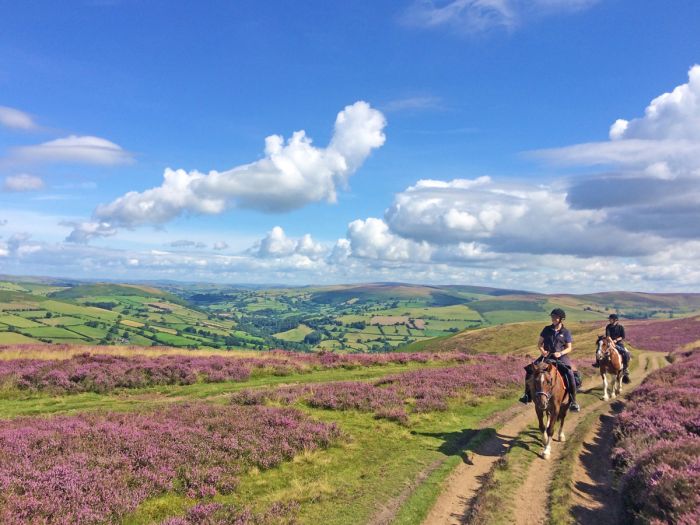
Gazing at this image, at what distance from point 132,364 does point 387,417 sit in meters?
20.0

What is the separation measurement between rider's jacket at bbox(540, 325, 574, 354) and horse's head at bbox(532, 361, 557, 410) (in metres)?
1.87

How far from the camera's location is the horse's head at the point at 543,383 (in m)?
14.2

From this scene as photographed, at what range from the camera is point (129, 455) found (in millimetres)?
12312

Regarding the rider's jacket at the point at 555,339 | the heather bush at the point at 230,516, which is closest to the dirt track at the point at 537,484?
the heather bush at the point at 230,516

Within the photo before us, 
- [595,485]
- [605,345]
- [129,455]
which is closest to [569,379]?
[595,485]

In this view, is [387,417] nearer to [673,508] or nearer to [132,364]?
[673,508]

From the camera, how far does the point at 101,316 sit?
163 meters

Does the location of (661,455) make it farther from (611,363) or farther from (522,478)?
(611,363)

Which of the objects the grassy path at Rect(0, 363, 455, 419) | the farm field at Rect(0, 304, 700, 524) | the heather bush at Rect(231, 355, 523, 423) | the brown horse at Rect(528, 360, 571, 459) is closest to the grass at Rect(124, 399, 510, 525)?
the farm field at Rect(0, 304, 700, 524)

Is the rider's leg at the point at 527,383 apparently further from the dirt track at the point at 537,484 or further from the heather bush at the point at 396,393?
the heather bush at the point at 396,393

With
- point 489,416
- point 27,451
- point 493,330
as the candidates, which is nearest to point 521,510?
point 489,416

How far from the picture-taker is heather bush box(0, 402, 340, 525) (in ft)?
31.5

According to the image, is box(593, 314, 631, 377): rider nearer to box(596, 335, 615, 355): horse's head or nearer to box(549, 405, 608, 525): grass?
box(596, 335, 615, 355): horse's head

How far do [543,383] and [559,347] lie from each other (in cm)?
263
